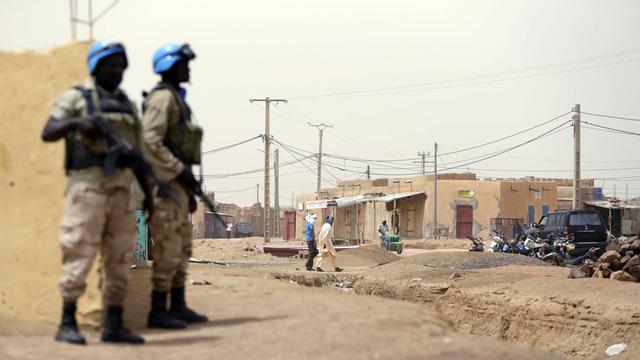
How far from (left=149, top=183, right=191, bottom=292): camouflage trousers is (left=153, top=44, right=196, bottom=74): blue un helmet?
2.53 feet

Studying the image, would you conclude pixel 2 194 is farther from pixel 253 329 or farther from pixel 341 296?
pixel 341 296

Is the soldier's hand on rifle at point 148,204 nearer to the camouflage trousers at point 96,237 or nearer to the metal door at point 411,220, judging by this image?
the camouflage trousers at point 96,237

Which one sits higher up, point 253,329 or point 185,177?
point 185,177

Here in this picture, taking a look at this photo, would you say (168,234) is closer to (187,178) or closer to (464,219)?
(187,178)

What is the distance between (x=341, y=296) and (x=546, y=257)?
18517 millimetres

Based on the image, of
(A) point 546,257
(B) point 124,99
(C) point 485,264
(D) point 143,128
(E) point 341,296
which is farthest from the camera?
(A) point 546,257

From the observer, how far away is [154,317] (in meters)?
5.91

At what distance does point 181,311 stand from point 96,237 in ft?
4.06

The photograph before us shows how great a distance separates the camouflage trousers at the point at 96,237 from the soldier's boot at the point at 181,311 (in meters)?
0.86

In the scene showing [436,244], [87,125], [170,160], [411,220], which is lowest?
[436,244]

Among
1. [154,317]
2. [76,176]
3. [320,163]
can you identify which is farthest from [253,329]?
[320,163]

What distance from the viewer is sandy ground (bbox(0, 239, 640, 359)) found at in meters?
4.84

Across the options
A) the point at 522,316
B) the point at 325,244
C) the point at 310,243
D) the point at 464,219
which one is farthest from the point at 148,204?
the point at 464,219

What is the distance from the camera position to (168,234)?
5.83 metres
